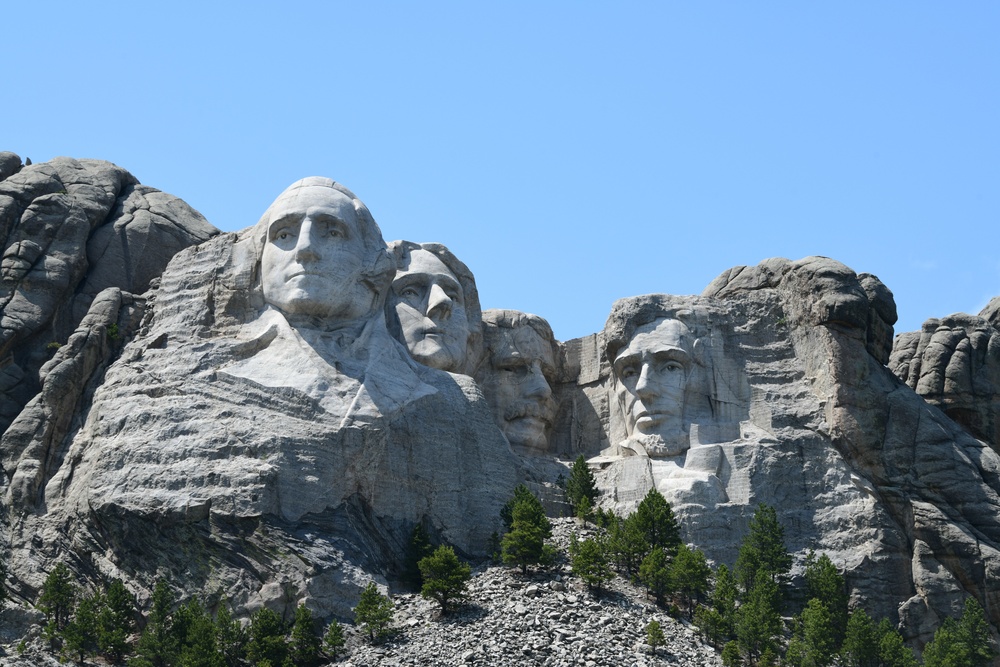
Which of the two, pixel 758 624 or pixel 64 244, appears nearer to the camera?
pixel 758 624

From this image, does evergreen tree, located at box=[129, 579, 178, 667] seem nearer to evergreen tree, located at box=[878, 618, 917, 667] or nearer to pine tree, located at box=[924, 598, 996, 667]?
evergreen tree, located at box=[878, 618, 917, 667]

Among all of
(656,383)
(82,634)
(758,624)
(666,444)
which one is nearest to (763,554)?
(758,624)

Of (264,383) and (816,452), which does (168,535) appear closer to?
(264,383)

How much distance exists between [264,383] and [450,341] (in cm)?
467

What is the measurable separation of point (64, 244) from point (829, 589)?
15.6 metres

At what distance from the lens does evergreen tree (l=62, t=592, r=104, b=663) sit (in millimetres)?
38969

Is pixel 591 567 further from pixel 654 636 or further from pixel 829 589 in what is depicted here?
pixel 829 589

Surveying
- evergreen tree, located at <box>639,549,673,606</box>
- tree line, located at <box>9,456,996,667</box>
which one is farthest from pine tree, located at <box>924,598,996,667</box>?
evergreen tree, located at <box>639,549,673,606</box>

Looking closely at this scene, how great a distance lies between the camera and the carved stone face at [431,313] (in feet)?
149

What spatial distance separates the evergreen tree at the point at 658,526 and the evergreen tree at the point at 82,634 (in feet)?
31.1

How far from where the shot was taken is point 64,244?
150ft

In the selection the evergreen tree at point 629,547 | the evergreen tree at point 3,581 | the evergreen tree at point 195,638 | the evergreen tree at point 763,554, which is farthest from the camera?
the evergreen tree at point 763,554

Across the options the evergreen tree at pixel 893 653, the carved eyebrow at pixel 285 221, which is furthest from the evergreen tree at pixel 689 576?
the carved eyebrow at pixel 285 221

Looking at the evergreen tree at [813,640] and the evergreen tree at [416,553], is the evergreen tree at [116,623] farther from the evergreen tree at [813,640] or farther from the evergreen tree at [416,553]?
the evergreen tree at [813,640]
